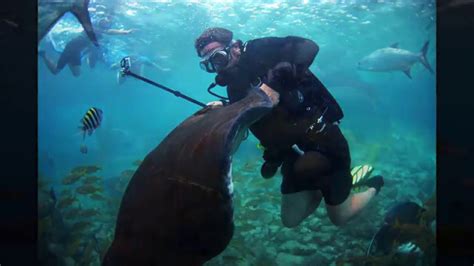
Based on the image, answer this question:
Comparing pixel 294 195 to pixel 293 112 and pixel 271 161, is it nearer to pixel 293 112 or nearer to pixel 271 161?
pixel 271 161

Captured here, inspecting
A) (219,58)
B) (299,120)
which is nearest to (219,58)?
(219,58)

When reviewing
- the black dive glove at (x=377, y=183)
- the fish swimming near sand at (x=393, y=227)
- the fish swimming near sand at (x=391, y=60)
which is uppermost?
the fish swimming near sand at (x=391, y=60)

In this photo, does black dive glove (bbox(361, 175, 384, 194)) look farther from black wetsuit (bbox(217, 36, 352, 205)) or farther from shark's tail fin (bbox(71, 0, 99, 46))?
shark's tail fin (bbox(71, 0, 99, 46))

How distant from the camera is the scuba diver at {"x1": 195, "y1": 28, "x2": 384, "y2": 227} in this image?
316 cm

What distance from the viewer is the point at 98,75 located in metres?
34.8

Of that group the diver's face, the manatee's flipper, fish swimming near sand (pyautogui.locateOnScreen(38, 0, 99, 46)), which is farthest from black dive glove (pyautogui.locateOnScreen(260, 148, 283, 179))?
fish swimming near sand (pyautogui.locateOnScreen(38, 0, 99, 46))

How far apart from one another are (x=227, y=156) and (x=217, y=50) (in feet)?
6.32

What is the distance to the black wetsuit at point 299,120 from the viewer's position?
317 centimetres

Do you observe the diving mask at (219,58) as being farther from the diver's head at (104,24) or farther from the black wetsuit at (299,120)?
the diver's head at (104,24)

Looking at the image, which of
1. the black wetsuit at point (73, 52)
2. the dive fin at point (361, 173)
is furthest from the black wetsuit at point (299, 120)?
the black wetsuit at point (73, 52)

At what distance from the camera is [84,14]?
5.33 m
